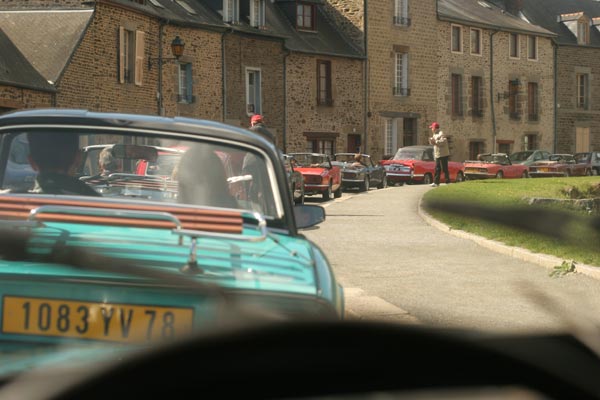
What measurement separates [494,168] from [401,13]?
994 centimetres

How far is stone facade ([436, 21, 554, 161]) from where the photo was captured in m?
50.5

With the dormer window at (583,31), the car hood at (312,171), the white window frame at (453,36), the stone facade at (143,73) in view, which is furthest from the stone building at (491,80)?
the car hood at (312,171)

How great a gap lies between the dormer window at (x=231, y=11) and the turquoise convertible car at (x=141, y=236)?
1351 inches

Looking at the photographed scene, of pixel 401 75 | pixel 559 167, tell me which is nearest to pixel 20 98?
pixel 401 75

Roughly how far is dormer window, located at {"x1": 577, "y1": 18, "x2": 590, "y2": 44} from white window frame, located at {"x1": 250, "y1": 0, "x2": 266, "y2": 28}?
81.4 ft

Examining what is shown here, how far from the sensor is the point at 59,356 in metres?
0.62

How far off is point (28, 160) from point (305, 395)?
4109 mm

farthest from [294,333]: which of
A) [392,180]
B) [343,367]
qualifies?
[392,180]

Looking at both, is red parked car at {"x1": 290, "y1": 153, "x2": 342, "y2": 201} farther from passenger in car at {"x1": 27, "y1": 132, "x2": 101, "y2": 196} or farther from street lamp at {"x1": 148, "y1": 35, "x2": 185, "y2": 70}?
passenger in car at {"x1": 27, "y1": 132, "x2": 101, "y2": 196}

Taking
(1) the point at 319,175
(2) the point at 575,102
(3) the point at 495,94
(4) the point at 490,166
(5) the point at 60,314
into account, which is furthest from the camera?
(2) the point at 575,102

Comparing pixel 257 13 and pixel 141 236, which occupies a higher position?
pixel 257 13

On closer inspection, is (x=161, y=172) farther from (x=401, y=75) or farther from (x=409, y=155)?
(x=401, y=75)

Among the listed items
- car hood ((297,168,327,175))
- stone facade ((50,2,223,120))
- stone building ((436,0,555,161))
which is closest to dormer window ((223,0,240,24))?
stone facade ((50,2,223,120))

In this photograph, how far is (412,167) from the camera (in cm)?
3781
